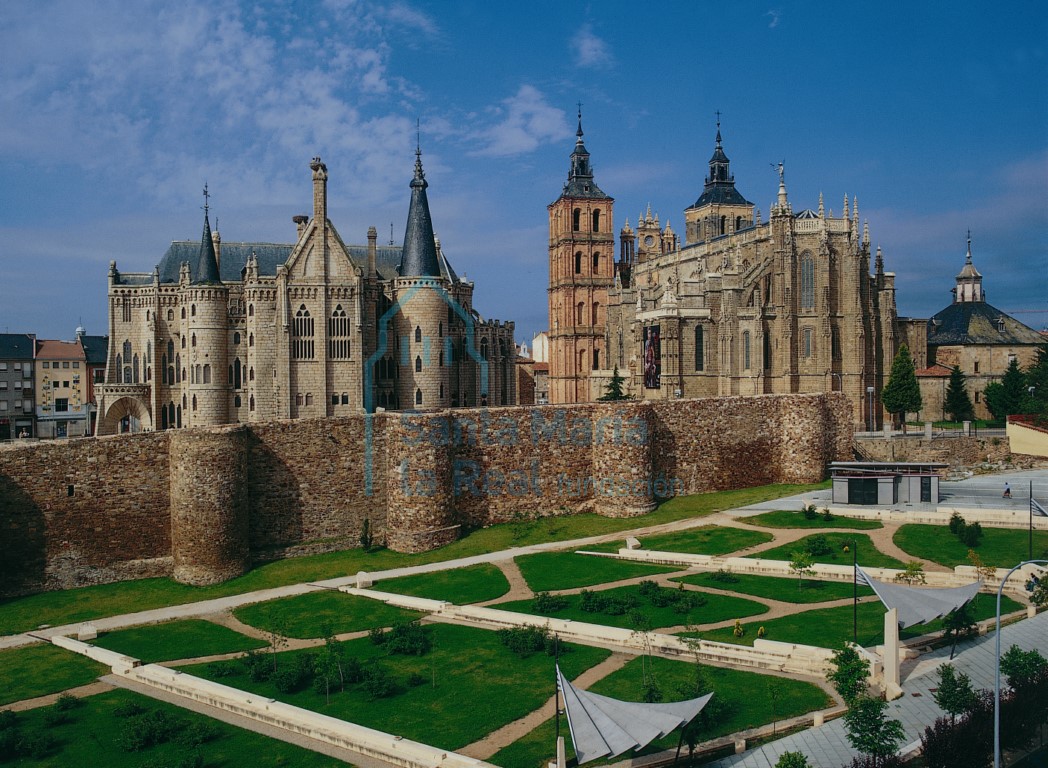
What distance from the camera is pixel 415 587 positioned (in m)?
31.4

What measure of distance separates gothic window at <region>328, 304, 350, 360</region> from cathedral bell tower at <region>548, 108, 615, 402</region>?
3659 centimetres

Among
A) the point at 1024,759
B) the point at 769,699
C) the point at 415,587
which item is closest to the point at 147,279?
the point at 415,587

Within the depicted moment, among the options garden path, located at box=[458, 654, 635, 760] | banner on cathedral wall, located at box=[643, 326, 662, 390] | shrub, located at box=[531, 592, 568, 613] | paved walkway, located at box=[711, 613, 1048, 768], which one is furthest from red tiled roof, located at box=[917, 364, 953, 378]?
garden path, located at box=[458, 654, 635, 760]

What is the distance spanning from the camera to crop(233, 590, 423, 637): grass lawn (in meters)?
27.2

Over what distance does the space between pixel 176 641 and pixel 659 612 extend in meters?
14.4

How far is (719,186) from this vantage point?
97.4 meters

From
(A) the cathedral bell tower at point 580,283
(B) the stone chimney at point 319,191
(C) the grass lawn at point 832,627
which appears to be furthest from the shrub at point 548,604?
(A) the cathedral bell tower at point 580,283

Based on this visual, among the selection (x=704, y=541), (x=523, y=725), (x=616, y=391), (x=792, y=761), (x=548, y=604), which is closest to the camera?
(x=792, y=761)

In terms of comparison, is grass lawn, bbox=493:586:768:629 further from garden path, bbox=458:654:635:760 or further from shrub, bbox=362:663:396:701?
shrub, bbox=362:663:396:701

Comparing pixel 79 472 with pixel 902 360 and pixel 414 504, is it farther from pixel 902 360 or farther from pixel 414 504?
pixel 902 360

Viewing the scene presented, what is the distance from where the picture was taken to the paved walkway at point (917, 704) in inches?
703

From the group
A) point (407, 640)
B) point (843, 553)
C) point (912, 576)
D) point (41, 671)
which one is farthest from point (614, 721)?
point (843, 553)

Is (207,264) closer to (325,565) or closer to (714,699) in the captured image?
(325,565)

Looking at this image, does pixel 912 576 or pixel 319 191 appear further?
pixel 319 191
